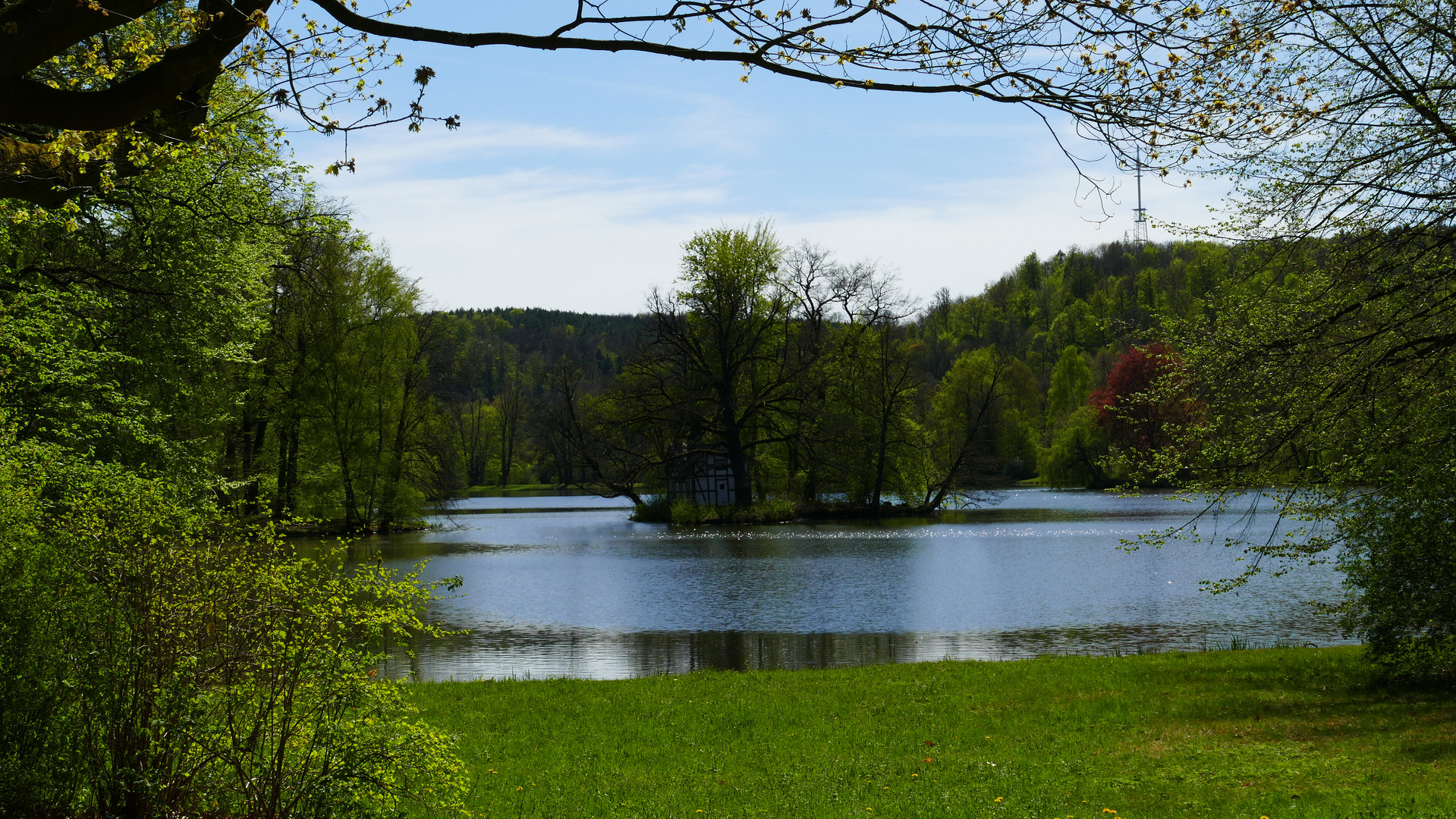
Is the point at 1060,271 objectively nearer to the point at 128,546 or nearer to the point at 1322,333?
the point at 1322,333

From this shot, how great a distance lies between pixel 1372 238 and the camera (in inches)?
372

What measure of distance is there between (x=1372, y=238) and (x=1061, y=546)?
70.7 feet

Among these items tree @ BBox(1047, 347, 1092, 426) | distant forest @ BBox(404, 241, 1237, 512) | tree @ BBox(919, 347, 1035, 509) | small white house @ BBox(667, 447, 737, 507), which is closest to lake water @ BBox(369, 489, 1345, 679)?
small white house @ BBox(667, 447, 737, 507)

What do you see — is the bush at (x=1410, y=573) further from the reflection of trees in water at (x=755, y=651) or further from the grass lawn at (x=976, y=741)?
the reflection of trees in water at (x=755, y=651)

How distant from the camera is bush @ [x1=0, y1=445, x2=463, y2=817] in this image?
5273 mm

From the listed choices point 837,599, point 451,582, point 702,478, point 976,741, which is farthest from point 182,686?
point 702,478

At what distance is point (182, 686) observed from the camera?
5.22 m

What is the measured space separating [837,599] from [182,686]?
16.2 m

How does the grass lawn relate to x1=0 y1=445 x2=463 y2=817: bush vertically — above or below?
below

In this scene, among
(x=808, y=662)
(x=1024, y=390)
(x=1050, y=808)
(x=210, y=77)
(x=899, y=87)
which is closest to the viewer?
(x=899, y=87)

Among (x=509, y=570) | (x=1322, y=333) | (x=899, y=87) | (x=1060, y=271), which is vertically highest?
(x=1060, y=271)

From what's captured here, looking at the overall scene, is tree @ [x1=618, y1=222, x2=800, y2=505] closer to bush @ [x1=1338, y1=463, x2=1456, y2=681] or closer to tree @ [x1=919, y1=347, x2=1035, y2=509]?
tree @ [x1=919, y1=347, x2=1035, y2=509]

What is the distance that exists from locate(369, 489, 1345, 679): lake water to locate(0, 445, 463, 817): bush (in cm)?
820

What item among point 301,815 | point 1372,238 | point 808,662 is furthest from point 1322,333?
point 301,815
